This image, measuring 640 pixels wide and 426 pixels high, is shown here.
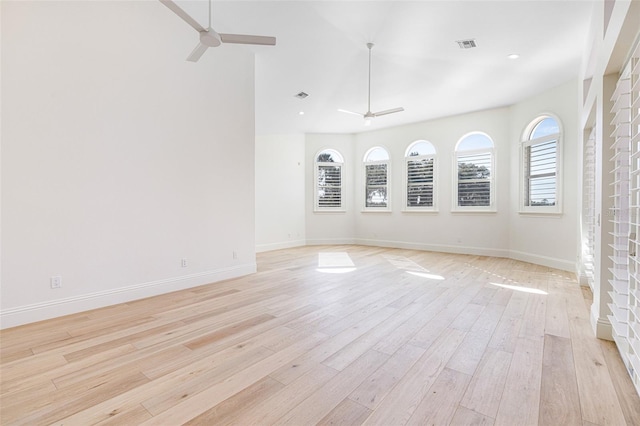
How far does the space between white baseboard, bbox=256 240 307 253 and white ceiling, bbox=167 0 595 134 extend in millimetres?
3258

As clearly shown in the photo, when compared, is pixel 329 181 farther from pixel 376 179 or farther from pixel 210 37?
pixel 210 37

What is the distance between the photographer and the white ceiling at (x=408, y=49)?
129 inches

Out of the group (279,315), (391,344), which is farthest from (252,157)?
(391,344)

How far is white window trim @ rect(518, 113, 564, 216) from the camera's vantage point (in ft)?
16.5

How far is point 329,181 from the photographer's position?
8.41 metres

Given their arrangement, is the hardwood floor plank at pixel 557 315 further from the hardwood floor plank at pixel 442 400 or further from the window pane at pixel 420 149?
the window pane at pixel 420 149

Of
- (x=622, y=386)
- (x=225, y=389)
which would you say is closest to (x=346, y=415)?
(x=225, y=389)

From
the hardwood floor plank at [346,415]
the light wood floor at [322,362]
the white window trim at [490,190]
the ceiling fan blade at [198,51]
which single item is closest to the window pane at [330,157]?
the white window trim at [490,190]

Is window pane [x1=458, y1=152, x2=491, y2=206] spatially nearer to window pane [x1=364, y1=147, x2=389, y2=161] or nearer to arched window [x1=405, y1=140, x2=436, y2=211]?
arched window [x1=405, y1=140, x2=436, y2=211]

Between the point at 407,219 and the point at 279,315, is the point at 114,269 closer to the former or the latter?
the point at 279,315

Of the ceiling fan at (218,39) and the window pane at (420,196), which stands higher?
the ceiling fan at (218,39)

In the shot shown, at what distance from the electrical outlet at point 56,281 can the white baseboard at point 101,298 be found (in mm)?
147

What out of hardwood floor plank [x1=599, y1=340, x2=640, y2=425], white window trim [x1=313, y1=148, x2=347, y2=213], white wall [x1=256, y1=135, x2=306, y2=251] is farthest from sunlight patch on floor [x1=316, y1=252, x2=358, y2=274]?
hardwood floor plank [x1=599, y1=340, x2=640, y2=425]

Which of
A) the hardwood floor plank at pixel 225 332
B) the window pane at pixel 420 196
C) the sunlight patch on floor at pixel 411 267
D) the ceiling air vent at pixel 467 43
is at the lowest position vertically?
the hardwood floor plank at pixel 225 332
